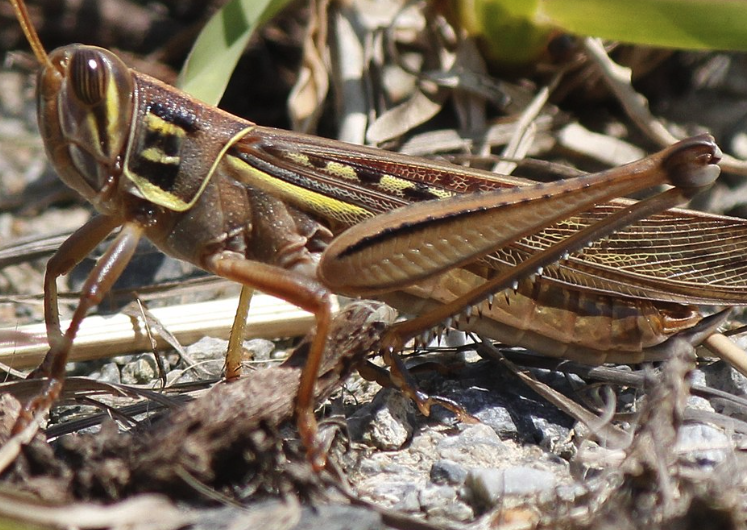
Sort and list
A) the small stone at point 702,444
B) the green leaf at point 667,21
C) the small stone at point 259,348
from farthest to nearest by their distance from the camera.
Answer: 1. the small stone at point 259,348
2. the green leaf at point 667,21
3. the small stone at point 702,444

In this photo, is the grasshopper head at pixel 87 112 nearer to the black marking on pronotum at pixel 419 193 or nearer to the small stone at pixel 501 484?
the black marking on pronotum at pixel 419 193

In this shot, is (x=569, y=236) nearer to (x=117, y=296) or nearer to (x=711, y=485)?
(x=711, y=485)

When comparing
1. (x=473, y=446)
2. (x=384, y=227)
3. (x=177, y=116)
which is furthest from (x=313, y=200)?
(x=473, y=446)

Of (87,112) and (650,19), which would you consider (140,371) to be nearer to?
(87,112)

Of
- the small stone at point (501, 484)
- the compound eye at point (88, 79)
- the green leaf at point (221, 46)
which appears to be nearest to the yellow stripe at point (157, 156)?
the compound eye at point (88, 79)

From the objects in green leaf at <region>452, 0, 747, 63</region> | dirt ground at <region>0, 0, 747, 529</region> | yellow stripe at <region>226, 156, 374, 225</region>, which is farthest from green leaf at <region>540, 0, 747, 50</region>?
yellow stripe at <region>226, 156, 374, 225</region>

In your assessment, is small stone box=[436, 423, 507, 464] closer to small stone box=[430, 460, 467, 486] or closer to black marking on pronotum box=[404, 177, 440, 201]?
small stone box=[430, 460, 467, 486]
